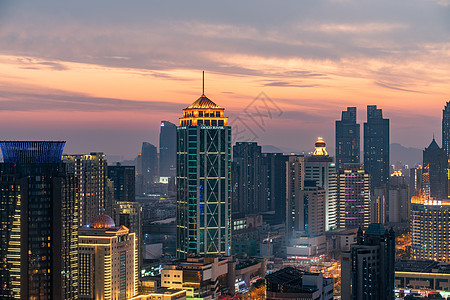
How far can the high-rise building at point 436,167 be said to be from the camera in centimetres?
9619

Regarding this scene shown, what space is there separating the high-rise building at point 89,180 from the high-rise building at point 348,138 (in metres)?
54.2

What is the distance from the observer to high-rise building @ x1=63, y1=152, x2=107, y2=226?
5791 cm

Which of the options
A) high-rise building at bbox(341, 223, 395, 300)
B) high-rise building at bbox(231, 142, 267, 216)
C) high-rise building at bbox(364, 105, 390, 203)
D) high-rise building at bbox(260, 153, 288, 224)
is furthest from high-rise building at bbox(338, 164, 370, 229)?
high-rise building at bbox(341, 223, 395, 300)

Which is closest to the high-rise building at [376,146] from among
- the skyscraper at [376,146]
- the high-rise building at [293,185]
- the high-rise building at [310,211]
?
the skyscraper at [376,146]

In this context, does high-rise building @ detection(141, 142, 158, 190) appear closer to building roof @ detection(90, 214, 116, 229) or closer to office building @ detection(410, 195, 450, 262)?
office building @ detection(410, 195, 450, 262)

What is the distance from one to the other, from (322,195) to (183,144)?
2629cm

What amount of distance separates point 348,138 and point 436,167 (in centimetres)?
1525

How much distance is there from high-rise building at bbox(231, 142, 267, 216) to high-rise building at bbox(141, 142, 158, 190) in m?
19.1

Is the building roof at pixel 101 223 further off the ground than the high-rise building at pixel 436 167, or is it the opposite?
the high-rise building at pixel 436 167

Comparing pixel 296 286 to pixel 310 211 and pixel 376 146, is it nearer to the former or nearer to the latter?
pixel 310 211

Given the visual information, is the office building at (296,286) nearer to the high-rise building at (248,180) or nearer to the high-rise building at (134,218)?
the high-rise building at (134,218)

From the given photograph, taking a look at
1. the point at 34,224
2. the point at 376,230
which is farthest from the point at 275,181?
the point at 34,224

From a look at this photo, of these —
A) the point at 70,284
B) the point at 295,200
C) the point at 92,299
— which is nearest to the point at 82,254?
the point at 92,299

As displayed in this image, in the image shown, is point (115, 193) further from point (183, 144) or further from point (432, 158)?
point (432, 158)
